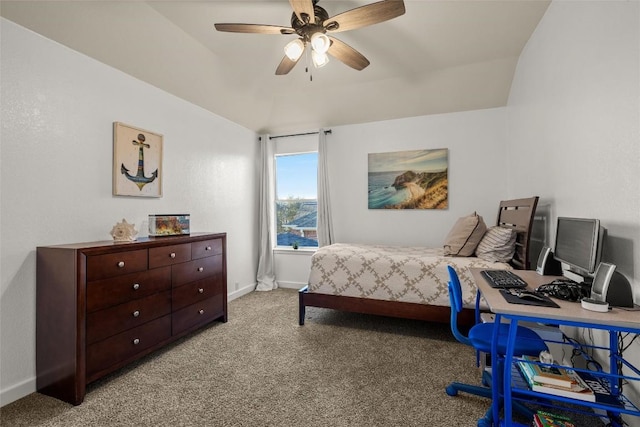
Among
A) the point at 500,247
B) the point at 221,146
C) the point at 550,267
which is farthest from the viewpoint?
the point at 221,146

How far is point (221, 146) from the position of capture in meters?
3.94

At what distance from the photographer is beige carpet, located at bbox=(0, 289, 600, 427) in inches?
68.2

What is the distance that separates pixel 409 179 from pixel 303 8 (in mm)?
2755

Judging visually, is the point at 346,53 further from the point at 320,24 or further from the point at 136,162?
the point at 136,162

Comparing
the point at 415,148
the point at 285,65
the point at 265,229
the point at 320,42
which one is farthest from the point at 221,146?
the point at 415,148

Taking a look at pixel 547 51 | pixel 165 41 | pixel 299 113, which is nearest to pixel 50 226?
pixel 165 41

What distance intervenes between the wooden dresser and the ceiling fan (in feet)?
5.99

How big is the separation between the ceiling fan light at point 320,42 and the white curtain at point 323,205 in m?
2.32

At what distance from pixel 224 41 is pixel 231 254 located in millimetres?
2611

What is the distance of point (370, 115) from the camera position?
4195 millimetres

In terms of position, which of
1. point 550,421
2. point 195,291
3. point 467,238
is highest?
point 467,238

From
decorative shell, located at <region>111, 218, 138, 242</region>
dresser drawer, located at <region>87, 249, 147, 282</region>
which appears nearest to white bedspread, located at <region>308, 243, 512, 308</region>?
dresser drawer, located at <region>87, 249, 147, 282</region>

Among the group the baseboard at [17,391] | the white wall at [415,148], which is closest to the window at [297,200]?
the white wall at [415,148]

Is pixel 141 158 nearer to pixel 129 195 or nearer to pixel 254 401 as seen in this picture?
pixel 129 195
